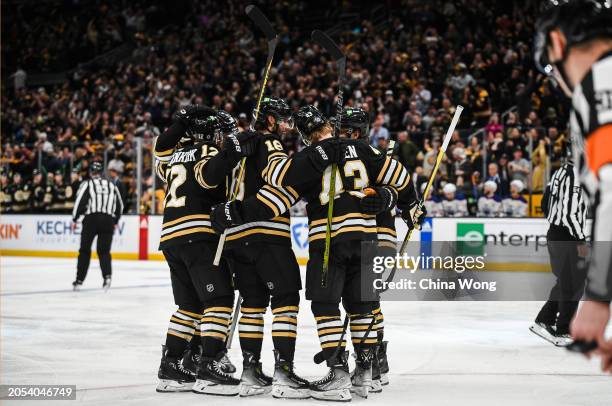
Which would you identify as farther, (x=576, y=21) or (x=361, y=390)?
(x=361, y=390)

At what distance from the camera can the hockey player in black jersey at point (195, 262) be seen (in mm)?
5211

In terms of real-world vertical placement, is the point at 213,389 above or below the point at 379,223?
below

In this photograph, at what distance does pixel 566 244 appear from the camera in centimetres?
735

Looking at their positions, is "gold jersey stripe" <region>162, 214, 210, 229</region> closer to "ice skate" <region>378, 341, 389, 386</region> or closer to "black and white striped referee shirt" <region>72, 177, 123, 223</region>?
"ice skate" <region>378, 341, 389, 386</region>

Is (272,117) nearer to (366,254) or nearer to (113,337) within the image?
(366,254)

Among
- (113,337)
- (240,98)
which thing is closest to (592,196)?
(113,337)

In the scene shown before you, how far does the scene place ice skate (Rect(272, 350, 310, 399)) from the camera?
5.07m

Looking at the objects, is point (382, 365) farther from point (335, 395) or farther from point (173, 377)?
point (173, 377)

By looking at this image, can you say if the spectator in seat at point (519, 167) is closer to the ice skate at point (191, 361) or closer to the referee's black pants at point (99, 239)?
the referee's black pants at point (99, 239)

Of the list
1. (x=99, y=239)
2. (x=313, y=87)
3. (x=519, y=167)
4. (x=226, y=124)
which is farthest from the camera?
(x=313, y=87)

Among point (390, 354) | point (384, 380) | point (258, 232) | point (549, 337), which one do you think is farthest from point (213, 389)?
point (549, 337)

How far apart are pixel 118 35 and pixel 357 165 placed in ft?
75.6

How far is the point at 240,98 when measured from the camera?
20.5 metres

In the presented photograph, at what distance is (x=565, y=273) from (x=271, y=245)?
3.09m
